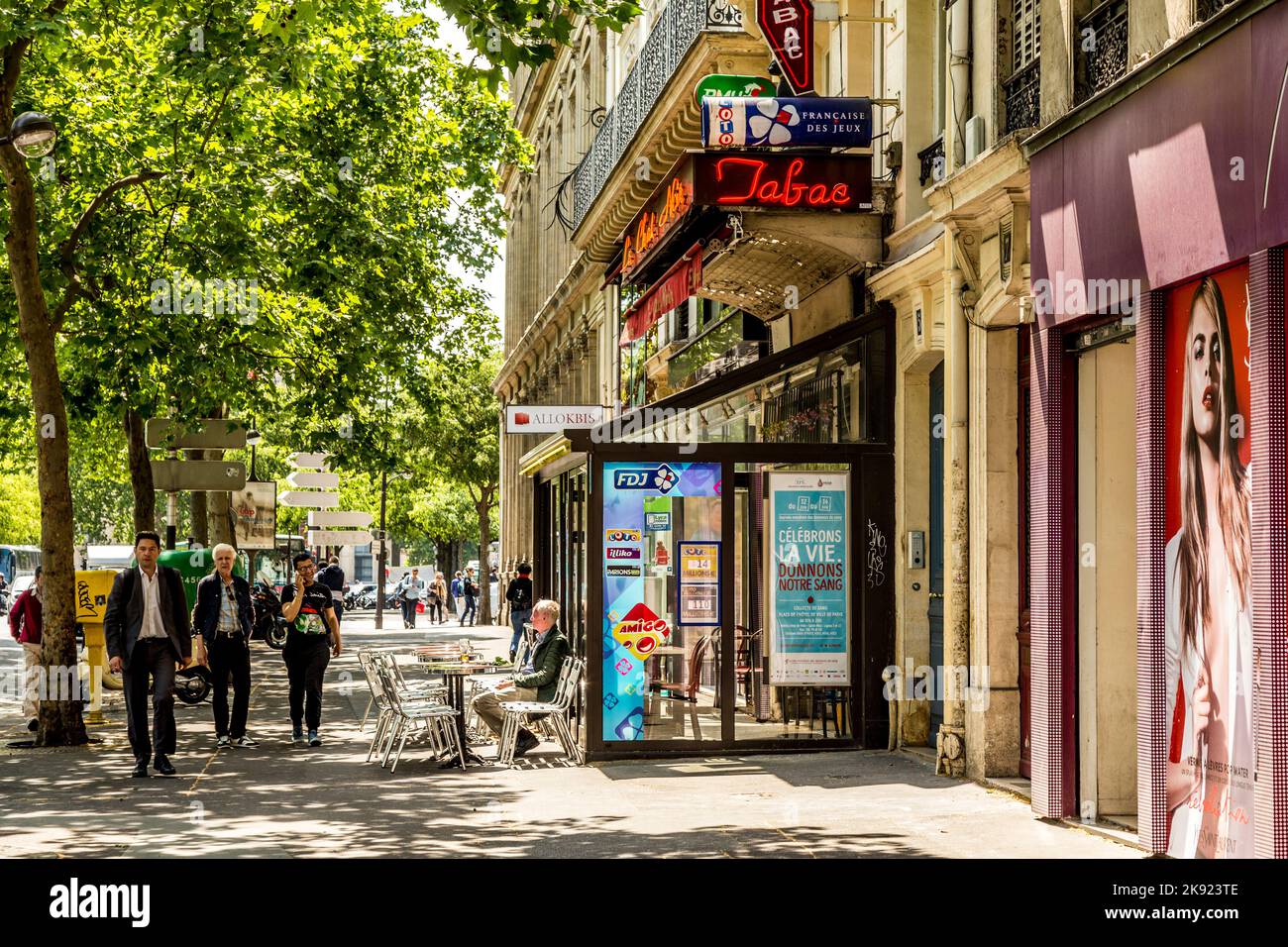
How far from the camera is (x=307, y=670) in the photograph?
1552 cm

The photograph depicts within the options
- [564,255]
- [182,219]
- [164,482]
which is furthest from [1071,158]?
[564,255]

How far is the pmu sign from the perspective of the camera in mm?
15273

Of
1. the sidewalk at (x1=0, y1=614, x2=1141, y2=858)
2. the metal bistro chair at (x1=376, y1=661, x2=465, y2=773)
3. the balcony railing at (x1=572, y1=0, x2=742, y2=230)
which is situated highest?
the balcony railing at (x1=572, y1=0, x2=742, y2=230)

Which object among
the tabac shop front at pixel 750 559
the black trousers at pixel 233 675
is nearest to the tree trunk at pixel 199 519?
the black trousers at pixel 233 675

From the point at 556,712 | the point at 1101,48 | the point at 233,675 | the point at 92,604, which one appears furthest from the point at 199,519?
the point at 1101,48

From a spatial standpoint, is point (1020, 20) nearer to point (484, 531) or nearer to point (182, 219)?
point (182, 219)

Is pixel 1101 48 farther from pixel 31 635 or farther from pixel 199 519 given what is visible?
pixel 199 519

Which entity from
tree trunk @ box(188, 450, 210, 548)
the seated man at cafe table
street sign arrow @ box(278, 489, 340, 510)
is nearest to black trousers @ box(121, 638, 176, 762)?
the seated man at cafe table

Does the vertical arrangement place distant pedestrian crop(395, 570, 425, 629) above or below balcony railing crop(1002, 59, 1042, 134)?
below

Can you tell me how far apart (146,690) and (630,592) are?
13.0 ft

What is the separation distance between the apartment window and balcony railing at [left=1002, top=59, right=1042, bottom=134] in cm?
10

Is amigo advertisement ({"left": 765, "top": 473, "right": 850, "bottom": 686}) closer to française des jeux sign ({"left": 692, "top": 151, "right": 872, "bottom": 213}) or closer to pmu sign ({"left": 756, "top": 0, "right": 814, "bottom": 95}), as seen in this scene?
française des jeux sign ({"left": 692, "top": 151, "right": 872, "bottom": 213})

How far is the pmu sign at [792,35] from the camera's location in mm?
15273
